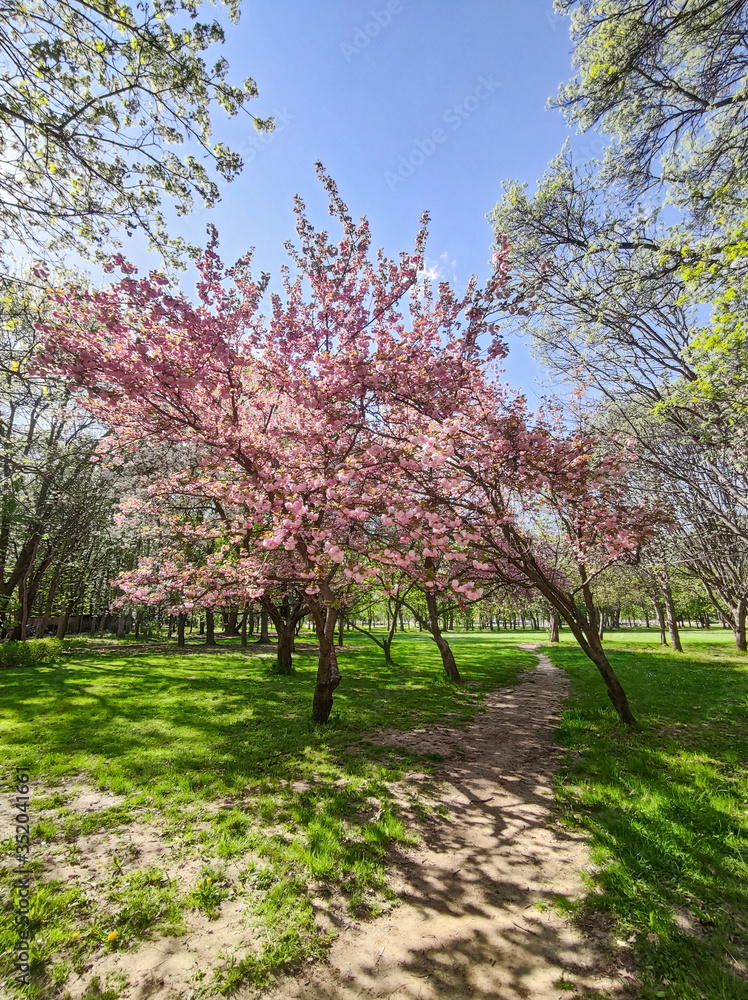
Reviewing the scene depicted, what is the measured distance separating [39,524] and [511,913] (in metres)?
21.8

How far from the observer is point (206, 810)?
5438 millimetres

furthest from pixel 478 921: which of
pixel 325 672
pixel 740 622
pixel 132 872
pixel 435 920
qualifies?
pixel 740 622

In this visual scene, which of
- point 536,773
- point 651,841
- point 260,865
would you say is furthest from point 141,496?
point 651,841

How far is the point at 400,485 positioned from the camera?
7.35m

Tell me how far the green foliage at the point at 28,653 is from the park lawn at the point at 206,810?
20.1ft

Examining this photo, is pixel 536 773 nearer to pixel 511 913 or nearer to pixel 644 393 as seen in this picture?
pixel 511 913

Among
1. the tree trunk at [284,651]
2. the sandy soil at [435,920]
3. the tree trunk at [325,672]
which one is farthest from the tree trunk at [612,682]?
the tree trunk at [284,651]

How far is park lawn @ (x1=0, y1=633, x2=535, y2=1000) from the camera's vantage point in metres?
3.41

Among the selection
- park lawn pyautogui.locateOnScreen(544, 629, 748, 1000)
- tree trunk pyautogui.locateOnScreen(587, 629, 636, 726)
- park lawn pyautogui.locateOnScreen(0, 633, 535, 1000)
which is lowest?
park lawn pyautogui.locateOnScreen(0, 633, 535, 1000)

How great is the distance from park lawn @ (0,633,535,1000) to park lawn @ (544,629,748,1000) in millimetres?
2078

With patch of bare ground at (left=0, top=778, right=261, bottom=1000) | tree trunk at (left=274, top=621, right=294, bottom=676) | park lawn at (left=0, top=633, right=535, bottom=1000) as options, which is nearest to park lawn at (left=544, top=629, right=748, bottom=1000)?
park lawn at (left=0, top=633, right=535, bottom=1000)

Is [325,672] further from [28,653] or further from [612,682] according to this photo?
[28,653]

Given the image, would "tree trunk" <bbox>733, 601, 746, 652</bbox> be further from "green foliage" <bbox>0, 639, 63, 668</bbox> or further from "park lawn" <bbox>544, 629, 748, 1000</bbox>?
"green foliage" <bbox>0, 639, 63, 668</bbox>

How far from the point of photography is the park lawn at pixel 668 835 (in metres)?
3.06
